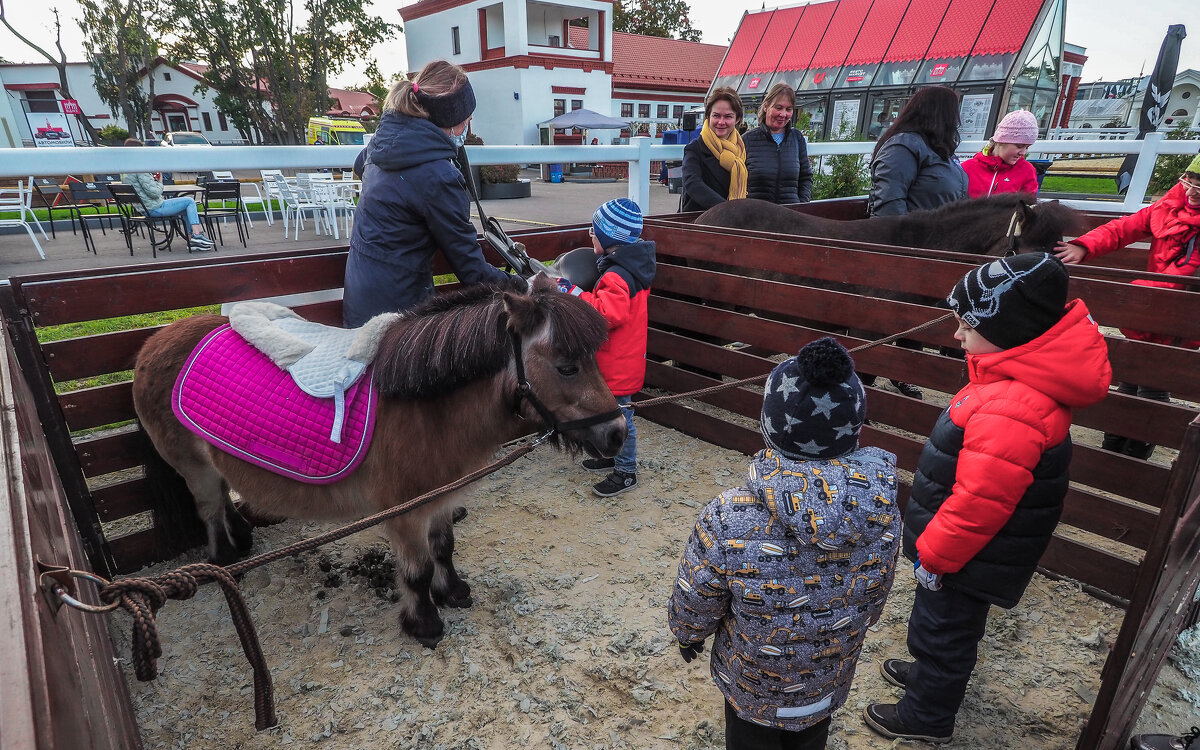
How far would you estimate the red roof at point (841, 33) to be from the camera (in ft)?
72.2

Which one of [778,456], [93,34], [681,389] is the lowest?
[681,389]

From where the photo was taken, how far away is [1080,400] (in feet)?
5.67

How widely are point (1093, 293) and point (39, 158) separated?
4.66 meters

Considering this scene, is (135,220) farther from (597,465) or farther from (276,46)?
(276,46)

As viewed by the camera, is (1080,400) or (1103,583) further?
(1103,583)

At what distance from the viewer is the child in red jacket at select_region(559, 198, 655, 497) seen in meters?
3.14

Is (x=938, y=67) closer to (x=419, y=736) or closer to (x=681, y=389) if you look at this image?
(x=681, y=389)

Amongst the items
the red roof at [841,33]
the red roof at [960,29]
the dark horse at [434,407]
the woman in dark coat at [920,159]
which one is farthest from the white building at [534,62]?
the dark horse at [434,407]

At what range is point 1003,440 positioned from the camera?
167 cm

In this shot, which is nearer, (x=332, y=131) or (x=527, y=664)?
(x=527, y=664)

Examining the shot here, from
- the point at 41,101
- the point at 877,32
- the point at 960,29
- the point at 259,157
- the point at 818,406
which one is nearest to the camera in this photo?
the point at 818,406

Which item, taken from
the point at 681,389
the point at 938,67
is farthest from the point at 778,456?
the point at 938,67

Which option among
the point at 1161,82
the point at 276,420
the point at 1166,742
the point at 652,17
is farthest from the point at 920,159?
the point at 652,17

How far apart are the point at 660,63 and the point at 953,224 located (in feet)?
119
